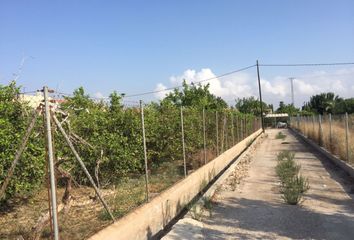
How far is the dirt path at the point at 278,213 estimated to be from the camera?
7301 mm

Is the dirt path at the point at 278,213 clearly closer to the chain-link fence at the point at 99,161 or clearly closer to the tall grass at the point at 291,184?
the tall grass at the point at 291,184

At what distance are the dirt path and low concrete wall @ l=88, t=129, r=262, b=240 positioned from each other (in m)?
0.72

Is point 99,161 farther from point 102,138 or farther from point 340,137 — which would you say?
point 340,137

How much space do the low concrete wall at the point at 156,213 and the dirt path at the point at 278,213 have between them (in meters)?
0.72

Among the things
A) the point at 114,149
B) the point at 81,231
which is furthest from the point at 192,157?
the point at 81,231

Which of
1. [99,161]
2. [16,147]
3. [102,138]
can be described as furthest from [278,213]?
[16,147]

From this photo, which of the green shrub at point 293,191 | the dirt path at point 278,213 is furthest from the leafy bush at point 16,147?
the green shrub at point 293,191

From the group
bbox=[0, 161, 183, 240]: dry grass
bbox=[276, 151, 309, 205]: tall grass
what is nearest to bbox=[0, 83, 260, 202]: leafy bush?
bbox=[0, 161, 183, 240]: dry grass

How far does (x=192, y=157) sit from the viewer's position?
14.7 meters

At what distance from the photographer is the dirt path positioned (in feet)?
24.0

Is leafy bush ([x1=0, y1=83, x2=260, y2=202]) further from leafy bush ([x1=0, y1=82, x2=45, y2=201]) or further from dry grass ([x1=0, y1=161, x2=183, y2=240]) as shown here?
dry grass ([x1=0, y1=161, x2=183, y2=240])

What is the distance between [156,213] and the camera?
760 centimetres

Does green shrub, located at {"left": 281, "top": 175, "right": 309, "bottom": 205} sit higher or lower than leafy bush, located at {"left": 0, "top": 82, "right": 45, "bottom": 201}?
lower

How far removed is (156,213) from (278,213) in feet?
→ 8.62
